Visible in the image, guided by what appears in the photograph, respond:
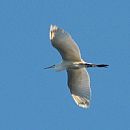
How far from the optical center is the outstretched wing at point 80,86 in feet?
147

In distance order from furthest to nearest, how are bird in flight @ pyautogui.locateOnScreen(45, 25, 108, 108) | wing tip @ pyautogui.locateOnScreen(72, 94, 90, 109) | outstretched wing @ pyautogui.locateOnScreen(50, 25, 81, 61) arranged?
wing tip @ pyautogui.locateOnScreen(72, 94, 90, 109)
bird in flight @ pyautogui.locateOnScreen(45, 25, 108, 108)
outstretched wing @ pyautogui.locateOnScreen(50, 25, 81, 61)

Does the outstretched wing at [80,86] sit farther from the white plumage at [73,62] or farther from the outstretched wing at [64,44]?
the outstretched wing at [64,44]

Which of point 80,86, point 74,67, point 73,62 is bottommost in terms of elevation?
point 80,86

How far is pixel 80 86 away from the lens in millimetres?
44969

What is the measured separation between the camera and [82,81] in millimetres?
44875

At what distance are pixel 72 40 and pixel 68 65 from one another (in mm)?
1438

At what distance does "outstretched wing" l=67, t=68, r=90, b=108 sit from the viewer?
44.7 metres

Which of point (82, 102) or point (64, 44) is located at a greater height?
point (64, 44)

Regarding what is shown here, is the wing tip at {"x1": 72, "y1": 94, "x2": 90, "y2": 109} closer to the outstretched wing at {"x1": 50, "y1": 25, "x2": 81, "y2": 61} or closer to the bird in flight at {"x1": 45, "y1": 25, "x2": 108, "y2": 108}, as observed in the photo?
the bird in flight at {"x1": 45, "y1": 25, "x2": 108, "y2": 108}

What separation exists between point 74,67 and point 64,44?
1.14 metres

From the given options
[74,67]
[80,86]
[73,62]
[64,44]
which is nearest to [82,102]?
[80,86]

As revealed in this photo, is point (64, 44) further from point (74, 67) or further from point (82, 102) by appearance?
point (82, 102)

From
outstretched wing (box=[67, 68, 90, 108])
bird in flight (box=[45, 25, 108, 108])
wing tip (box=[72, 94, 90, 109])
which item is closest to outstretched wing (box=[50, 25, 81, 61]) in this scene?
bird in flight (box=[45, 25, 108, 108])

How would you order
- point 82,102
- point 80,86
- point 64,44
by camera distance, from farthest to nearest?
point 80,86 < point 82,102 < point 64,44
